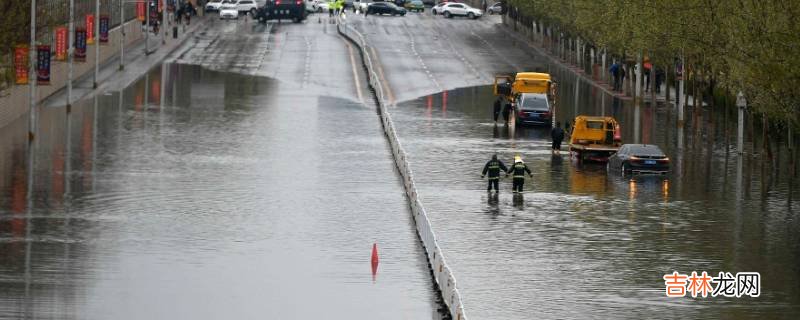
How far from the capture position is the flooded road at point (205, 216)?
1272 inches

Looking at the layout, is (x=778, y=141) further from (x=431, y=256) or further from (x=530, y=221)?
(x=431, y=256)

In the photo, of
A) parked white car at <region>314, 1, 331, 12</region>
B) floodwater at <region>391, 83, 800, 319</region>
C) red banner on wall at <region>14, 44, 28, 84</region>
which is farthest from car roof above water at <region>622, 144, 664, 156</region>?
parked white car at <region>314, 1, 331, 12</region>

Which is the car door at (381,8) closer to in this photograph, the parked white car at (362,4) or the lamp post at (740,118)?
the parked white car at (362,4)

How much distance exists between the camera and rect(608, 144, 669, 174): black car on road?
54594 mm

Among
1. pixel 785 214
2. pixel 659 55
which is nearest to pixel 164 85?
pixel 659 55

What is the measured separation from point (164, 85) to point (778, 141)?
35.8 metres

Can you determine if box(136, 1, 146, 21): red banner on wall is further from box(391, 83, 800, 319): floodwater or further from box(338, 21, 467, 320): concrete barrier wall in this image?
box(391, 83, 800, 319): floodwater

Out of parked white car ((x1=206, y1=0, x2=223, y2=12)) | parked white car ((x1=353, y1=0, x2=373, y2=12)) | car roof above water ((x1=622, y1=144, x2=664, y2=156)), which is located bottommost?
car roof above water ((x1=622, y1=144, x2=664, y2=156))

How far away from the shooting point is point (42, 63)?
214ft

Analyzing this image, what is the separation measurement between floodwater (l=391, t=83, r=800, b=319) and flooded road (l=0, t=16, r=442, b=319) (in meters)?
1.55

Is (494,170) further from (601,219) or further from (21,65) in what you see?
(21,65)

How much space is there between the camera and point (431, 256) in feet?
118

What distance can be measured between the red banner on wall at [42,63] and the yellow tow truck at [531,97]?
65.1 feet

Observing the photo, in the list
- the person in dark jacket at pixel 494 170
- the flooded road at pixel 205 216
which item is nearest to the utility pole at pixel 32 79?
the flooded road at pixel 205 216
